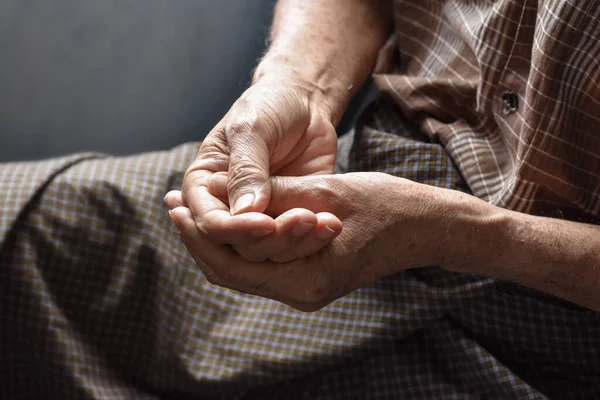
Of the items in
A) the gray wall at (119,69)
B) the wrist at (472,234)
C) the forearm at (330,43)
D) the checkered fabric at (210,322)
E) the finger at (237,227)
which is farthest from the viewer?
the gray wall at (119,69)

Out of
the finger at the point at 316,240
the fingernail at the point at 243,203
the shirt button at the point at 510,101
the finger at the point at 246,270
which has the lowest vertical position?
the finger at the point at 246,270

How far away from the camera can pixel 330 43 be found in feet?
2.96

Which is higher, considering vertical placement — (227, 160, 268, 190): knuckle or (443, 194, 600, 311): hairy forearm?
(227, 160, 268, 190): knuckle

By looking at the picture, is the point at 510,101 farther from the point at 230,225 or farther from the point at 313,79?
the point at 230,225

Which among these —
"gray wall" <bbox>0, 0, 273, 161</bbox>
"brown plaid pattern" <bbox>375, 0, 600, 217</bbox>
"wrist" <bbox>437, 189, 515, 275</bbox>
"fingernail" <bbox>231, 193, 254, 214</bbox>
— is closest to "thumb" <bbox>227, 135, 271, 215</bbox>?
"fingernail" <bbox>231, 193, 254, 214</bbox>

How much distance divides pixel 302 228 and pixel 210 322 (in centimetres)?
32

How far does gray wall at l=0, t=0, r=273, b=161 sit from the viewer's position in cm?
111

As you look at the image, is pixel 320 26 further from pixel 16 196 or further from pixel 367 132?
pixel 16 196

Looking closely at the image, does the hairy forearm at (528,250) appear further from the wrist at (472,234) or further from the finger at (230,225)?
the finger at (230,225)

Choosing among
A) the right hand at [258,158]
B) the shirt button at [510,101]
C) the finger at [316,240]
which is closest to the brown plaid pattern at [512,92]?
the shirt button at [510,101]

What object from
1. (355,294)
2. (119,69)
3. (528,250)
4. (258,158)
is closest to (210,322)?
(355,294)

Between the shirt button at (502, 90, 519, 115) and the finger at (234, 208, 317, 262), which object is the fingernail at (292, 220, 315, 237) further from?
the shirt button at (502, 90, 519, 115)

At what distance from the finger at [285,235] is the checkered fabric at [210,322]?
0.24m

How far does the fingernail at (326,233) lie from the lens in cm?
56
